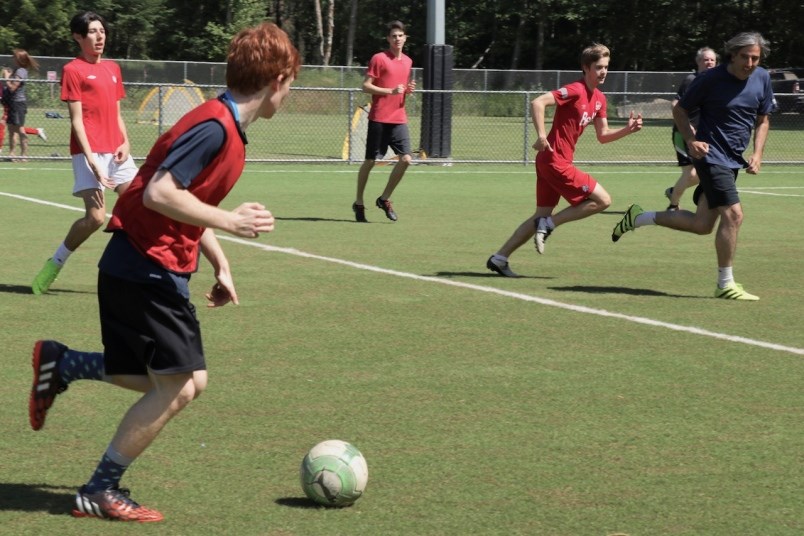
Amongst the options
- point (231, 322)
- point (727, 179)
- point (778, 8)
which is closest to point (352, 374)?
point (231, 322)

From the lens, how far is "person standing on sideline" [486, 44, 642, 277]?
10977mm

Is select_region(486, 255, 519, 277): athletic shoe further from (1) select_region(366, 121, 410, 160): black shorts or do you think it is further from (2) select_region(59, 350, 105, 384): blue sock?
(2) select_region(59, 350, 105, 384): blue sock

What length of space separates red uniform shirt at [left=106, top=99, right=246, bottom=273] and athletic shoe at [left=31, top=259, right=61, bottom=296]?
518 centimetres

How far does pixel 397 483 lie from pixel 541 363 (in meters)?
2.52

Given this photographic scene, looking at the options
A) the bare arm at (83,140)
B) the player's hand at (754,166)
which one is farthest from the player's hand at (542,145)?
the bare arm at (83,140)

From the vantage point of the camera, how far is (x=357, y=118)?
83.4ft

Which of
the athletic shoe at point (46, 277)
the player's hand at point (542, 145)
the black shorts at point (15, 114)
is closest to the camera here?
the athletic shoe at point (46, 277)

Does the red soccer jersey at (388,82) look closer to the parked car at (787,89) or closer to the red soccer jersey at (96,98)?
the red soccer jersey at (96,98)

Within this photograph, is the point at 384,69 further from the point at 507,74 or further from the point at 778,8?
the point at 778,8

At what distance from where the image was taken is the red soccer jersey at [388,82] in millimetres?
15867

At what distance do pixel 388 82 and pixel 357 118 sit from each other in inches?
373

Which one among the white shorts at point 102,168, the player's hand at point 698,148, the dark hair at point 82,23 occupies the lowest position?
the white shorts at point 102,168

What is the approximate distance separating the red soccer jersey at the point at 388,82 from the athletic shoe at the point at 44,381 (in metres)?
10.8

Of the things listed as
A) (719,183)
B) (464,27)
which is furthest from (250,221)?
(464,27)
